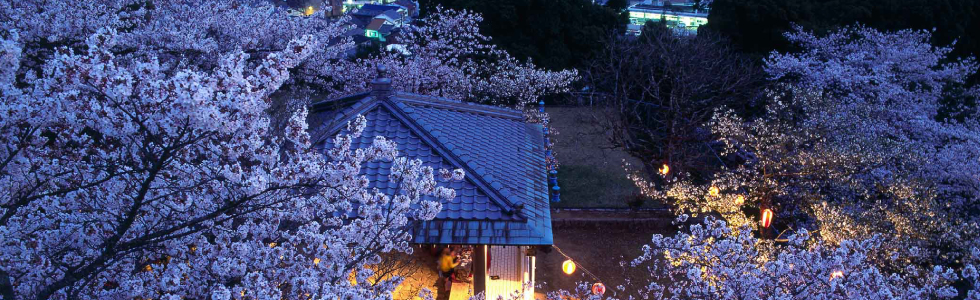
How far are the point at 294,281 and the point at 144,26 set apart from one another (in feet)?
25.2

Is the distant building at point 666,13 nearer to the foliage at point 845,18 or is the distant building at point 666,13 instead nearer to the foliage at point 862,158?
the foliage at point 845,18

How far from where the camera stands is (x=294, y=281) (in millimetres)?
3891

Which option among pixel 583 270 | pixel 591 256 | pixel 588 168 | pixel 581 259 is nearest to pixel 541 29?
pixel 588 168

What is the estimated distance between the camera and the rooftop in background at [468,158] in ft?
20.6

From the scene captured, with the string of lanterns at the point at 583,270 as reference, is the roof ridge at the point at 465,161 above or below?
above

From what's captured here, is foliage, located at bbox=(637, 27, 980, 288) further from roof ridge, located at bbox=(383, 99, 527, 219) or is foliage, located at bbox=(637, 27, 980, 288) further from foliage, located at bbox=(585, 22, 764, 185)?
roof ridge, located at bbox=(383, 99, 527, 219)

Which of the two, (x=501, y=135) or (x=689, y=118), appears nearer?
(x=501, y=135)

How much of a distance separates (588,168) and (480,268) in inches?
391

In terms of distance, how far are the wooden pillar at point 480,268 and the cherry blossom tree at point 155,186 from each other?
286cm

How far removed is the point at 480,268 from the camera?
7.61m

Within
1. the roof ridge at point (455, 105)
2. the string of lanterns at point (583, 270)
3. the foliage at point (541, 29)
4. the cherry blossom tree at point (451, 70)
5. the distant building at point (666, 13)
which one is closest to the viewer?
the string of lanterns at point (583, 270)

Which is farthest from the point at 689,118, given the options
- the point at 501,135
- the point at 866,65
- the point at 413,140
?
the point at 413,140

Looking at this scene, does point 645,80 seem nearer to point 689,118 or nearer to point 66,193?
point 689,118

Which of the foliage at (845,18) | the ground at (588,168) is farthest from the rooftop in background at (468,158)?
the foliage at (845,18)
